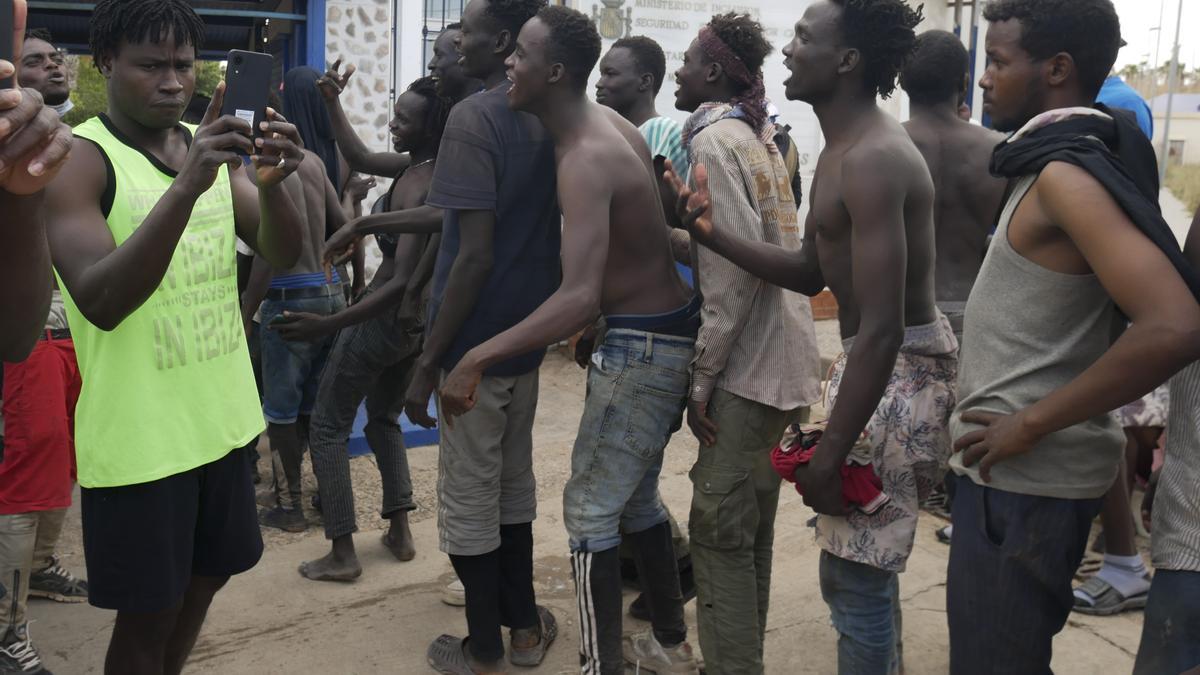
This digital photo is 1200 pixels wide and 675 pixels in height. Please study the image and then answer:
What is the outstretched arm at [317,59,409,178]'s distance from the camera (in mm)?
4742

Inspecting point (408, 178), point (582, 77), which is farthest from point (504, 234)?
point (408, 178)

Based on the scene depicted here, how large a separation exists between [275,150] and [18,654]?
6.32 ft

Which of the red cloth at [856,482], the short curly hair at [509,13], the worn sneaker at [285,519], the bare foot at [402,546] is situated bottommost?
the worn sneaker at [285,519]

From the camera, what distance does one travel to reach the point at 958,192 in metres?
4.26

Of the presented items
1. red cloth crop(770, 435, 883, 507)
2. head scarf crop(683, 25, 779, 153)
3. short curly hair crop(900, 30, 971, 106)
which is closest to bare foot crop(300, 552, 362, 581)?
head scarf crop(683, 25, 779, 153)

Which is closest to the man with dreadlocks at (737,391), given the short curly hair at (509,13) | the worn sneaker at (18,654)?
the short curly hair at (509,13)

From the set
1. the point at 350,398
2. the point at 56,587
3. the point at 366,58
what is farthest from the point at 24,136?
the point at 366,58

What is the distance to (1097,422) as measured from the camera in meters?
2.23

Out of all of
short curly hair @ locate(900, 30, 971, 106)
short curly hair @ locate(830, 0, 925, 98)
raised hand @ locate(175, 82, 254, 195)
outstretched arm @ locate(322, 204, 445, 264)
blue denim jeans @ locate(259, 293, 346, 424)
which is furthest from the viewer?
blue denim jeans @ locate(259, 293, 346, 424)

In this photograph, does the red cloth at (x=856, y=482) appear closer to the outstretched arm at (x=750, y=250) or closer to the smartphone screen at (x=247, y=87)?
the outstretched arm at (x=750, y=250)

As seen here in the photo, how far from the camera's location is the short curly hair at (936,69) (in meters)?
4.22

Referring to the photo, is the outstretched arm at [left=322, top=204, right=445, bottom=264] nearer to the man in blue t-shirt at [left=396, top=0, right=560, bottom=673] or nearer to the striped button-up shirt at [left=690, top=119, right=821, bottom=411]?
the man in blue t-shirt at [left=396, top=0, right=560, bottom=673]

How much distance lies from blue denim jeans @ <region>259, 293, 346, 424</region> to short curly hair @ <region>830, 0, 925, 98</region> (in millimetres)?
2917

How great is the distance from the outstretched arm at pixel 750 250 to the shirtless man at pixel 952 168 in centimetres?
138
